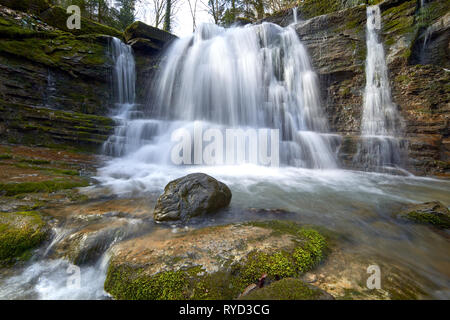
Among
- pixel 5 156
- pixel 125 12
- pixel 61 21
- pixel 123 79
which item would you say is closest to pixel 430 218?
pixel 5 156

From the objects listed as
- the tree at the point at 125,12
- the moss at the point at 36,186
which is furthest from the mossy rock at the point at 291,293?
the tree at the point at 125,12

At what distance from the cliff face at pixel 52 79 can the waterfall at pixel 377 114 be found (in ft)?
33.6

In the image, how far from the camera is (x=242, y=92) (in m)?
11.0

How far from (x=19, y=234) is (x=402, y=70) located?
496 inches

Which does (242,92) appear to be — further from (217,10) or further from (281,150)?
(217,10)

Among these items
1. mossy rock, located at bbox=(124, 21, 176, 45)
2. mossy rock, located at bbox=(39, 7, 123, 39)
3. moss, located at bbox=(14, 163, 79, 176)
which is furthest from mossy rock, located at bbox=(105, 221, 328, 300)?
mossy rock, located at bbox=(124, 21, 176, 45)

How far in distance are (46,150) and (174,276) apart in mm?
7055

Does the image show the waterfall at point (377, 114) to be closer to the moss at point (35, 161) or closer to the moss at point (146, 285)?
the moss at point (146, 285)

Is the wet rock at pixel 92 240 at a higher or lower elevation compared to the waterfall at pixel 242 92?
lower

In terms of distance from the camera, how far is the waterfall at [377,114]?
23.1ft

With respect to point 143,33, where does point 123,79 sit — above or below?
below

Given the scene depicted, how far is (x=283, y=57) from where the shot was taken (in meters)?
11.1

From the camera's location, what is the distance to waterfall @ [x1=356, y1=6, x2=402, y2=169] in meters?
7.04
